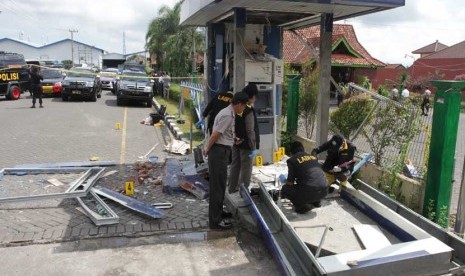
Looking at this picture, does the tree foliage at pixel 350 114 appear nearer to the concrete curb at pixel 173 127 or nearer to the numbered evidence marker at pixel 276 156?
the numbered evidence marker at pixel 276 156

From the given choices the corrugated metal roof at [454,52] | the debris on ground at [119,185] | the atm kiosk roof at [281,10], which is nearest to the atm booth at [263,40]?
the atm kiosk roof at [281,10]

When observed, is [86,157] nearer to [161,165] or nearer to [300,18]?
[161,165]

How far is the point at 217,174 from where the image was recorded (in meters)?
5.41

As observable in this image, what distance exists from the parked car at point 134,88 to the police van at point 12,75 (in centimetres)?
609

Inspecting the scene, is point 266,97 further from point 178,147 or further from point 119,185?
point 119,185

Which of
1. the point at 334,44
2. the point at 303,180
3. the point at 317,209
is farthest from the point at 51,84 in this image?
the point at 303,180

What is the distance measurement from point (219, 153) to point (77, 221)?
2.26 meters

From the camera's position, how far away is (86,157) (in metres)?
9.80

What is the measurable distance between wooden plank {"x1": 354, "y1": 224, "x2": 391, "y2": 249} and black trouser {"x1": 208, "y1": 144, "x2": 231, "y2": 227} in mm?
1816

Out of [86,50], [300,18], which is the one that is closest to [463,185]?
[300,18]

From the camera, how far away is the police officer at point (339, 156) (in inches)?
243

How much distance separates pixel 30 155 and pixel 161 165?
139 inches

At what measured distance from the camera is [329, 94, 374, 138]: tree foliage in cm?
802

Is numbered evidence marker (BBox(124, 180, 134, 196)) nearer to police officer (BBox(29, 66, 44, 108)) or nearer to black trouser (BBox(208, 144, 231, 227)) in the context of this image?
black trouser (BBox(208, 144, 231, 227))
